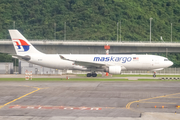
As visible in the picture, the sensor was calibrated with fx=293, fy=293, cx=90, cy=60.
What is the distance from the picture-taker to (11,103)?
2420cm

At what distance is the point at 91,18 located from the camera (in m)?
125

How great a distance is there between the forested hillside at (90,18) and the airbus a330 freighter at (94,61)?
55.6m

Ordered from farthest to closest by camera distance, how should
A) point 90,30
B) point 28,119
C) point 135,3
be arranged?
1. point 135,3
2. point 90,30
3. point 28,119

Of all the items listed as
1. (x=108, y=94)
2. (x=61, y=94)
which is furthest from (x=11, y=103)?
(x=108, y=94)

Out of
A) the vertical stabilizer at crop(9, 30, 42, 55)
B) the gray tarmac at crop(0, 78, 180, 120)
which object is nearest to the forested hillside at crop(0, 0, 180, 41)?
the vertical stabilizer at crop(9, 30, 42, 55)

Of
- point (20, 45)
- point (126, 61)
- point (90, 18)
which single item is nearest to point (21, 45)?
point (20, 45)

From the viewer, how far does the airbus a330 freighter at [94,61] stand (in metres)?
52.4

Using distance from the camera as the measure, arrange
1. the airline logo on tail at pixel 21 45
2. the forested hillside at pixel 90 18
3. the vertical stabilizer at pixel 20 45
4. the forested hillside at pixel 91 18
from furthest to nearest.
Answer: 1. the forested hillside at pixel 91 18
2. the forested hillside at pixel 90 18
3. the airline logo on tail at pixel 21 45
4. the vertical stabilizer at pixel 20 45

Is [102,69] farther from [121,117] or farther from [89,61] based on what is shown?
[121,117]

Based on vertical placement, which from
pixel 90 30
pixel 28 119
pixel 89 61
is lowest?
pixel 28 119

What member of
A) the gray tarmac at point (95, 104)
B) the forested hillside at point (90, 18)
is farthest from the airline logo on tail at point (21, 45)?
the forested hillside at point (90, 18)

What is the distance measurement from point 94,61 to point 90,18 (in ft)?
242

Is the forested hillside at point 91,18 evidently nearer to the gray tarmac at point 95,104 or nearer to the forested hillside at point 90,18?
the forested hillside at point 90,18

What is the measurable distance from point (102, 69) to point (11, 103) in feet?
98.6
